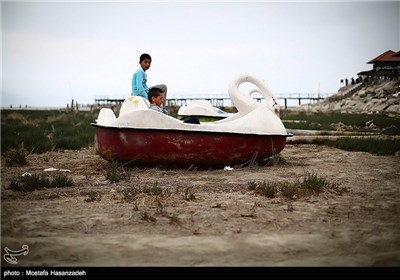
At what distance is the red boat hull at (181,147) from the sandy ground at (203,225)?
2.28 feet

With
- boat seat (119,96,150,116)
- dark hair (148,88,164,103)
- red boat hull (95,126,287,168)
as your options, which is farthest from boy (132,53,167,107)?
red boat hull (95,126,287,168)

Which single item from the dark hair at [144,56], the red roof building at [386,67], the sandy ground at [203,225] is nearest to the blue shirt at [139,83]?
the dark hair at [144,56]

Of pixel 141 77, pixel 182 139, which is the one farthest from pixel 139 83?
pixel 182 139

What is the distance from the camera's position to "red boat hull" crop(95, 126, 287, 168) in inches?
241

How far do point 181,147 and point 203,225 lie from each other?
2.92 meters

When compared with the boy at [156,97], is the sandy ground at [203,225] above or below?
below

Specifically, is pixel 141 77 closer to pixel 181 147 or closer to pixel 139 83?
pixel 139 83

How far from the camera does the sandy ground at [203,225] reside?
267 cm

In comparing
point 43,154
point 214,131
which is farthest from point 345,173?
point 43,154

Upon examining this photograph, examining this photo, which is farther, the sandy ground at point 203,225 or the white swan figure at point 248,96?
the white swan figure at point 248,96

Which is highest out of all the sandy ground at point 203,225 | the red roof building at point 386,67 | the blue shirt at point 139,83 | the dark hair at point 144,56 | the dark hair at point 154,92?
the red roof building at point 386,67

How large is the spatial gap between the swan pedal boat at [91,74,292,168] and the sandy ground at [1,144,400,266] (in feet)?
2.38

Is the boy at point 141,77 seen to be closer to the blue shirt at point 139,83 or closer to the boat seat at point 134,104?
the blue shirt at point 139,83

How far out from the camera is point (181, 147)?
20.1ft
